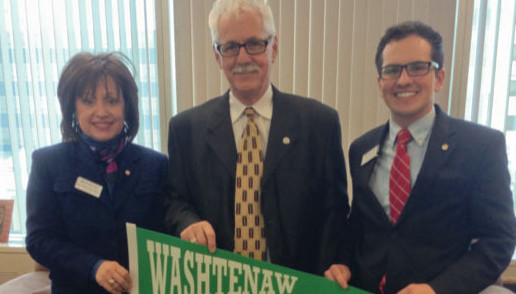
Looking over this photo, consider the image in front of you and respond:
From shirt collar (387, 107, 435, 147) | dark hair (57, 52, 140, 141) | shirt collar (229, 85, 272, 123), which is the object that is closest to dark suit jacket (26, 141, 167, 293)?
dark hair (57, 52, 140, 141)

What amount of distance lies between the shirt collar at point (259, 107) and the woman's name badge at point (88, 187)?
57 cm

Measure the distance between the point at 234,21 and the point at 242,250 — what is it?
2.72 ft

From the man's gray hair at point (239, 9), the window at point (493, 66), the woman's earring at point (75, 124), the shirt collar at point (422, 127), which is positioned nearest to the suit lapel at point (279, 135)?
the man's gray hair at point (239, 9)

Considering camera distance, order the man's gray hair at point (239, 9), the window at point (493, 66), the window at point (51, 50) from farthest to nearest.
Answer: the window at point (51, 50)
the window at point (493, 66)
the man's gray hair at point (239, 9)

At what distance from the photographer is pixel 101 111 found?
1354 mm

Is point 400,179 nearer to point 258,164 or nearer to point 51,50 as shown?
point 258,164

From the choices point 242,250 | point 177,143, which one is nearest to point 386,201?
point 242,250

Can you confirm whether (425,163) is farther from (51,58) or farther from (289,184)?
(51,58)

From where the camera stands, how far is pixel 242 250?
134 cm

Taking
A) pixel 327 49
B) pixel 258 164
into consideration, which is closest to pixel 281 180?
pixel 258 164

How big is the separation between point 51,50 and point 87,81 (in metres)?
1.51

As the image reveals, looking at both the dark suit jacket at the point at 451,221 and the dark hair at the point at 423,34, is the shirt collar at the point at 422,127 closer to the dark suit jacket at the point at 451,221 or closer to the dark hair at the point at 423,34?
the dark suit jacket at the point at 451,221

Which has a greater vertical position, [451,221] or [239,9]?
[239,9]

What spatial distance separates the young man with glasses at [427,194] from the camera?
1142 mm
